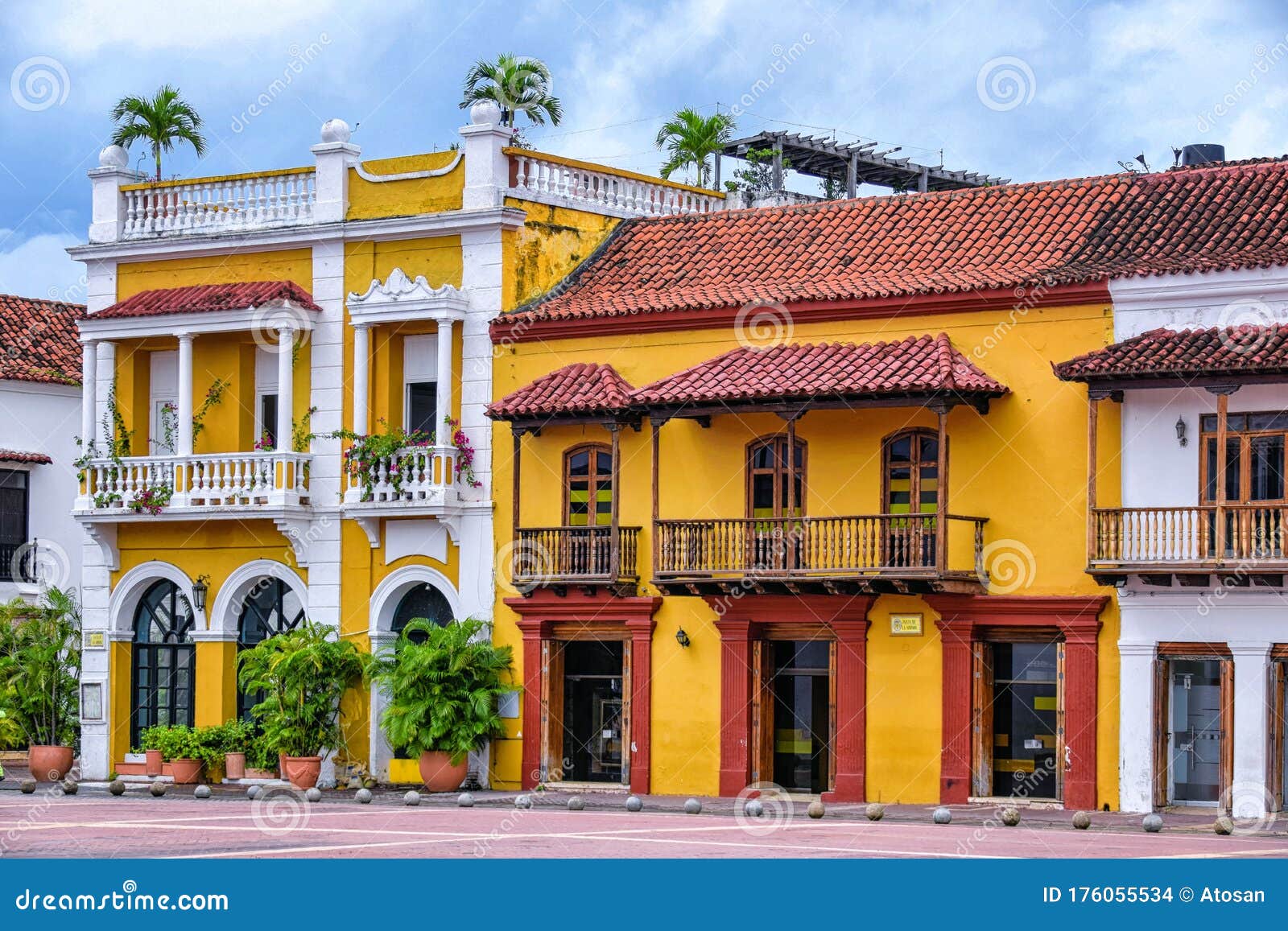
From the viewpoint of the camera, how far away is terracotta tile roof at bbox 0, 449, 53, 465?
44.8m

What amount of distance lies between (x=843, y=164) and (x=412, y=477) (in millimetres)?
22740

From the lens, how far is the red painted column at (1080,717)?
29.6 meters

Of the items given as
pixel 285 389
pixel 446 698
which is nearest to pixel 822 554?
pixel 446 698

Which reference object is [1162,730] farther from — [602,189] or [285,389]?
[285,389]

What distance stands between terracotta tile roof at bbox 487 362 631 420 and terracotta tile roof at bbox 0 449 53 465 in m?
14.4

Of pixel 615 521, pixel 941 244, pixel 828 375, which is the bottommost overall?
pixel 615 521

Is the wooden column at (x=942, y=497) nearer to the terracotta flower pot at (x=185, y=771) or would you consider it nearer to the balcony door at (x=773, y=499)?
the balcony door at (x=773, y=499)

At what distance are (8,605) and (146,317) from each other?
8035mm

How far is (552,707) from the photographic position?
3412 cm

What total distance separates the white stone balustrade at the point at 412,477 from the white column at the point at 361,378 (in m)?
0.78

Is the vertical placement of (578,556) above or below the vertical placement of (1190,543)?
below

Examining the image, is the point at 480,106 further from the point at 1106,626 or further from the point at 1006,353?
the point at 1106,626

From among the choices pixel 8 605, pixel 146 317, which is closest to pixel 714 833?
pixel 146 317

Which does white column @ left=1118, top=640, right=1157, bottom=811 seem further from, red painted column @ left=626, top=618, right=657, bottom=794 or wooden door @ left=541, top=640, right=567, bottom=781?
wooden door @ left=541, top=640, right=567, bottom=781
